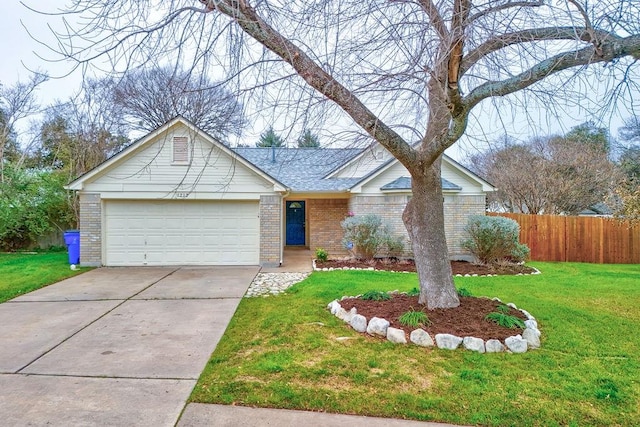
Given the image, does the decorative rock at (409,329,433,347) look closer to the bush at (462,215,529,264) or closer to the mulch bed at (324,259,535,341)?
the mulch bed at (324,259,535,341)

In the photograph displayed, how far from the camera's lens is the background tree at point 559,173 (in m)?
18.4

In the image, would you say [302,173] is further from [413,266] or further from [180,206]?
[413,266]

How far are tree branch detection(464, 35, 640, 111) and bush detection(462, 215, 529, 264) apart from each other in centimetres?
753

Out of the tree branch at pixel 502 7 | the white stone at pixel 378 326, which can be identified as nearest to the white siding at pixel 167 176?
the white stone at pixel 378 326

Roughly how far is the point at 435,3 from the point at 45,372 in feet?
18.9

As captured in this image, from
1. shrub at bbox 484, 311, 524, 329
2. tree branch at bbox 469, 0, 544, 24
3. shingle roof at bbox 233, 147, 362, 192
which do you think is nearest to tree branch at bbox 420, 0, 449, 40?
tree branch at bbox 469, 0, 544, 24

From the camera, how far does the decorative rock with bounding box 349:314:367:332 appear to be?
5.23 meters

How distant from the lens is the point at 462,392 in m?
3.52

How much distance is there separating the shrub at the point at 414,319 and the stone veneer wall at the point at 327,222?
9.61 m

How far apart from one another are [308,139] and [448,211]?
892 cm

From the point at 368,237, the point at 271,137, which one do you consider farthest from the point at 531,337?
the point at 368,237

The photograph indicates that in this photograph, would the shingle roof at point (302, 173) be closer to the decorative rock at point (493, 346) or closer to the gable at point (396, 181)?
the gable at point (396, 181)

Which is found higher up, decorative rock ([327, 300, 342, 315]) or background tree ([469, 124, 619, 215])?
background tree ([469, 124, 619, 215])

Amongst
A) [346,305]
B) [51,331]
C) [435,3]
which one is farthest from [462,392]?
[51,331]
